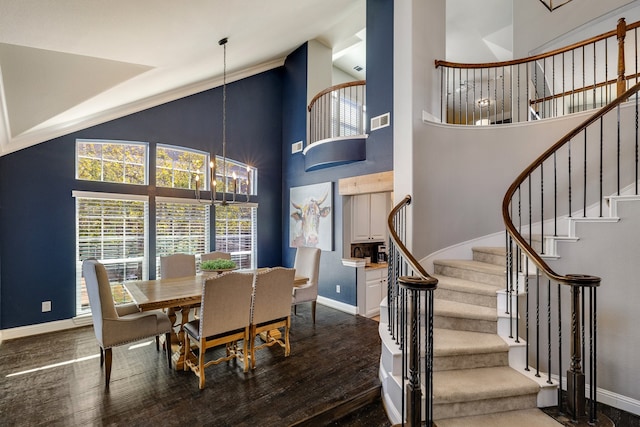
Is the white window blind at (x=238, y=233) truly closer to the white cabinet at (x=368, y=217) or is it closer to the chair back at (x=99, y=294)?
the white cabinet at (x=368, y=217)

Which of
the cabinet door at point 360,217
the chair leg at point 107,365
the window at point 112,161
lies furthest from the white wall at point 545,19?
the chair leg at point 107,365

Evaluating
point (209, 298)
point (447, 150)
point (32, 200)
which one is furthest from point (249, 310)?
point (32, 200)

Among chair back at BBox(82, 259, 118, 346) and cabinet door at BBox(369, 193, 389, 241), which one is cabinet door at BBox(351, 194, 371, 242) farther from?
chair back at BBox(82, 259, 118, 346)

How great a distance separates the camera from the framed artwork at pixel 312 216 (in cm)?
538

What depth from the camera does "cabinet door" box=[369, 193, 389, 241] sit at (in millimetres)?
5643

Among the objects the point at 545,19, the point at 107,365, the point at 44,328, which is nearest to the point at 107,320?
the point at 107,365

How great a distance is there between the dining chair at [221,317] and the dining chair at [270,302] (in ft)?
0.27

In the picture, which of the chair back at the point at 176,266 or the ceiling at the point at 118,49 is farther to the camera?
the chair back at the point at 176,266

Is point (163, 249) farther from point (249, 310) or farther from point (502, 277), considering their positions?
point (502, 277)

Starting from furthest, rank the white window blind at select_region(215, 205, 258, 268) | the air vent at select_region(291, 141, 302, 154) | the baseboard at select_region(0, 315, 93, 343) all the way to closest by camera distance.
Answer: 1. the air vent at select_region(291, 141, 302, 154)
2. the white window blind at select_region(215, 205, 258, 268)
3. the baseboard at select_region(0, 315, 93, 343)

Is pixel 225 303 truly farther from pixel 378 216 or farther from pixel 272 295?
pixel 378 216

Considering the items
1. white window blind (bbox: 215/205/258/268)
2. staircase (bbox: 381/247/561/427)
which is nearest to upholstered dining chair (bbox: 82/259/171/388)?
staircase (bbox: 381/247/561/427)

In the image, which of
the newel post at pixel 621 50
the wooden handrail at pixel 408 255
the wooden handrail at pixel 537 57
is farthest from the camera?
the wooden handrail at pixel 537 57

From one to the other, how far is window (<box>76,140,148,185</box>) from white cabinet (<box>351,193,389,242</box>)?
3.63m
